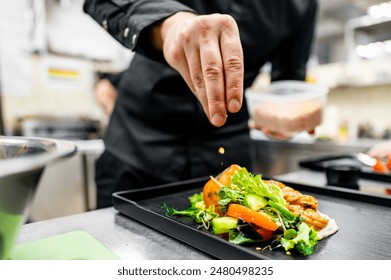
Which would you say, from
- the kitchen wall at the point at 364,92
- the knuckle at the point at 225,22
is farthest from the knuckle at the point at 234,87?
the kitchen wall at the point at 364,92

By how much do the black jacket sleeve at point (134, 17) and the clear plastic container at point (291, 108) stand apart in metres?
0.39

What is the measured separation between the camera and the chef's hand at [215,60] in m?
0.63

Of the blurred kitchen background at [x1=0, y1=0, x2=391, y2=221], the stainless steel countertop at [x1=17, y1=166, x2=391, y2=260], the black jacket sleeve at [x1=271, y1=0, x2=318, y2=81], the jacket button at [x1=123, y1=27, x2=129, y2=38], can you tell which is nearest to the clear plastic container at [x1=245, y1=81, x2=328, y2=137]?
the black jacket sleeve at [x1=271, y1=0, x2=318, y2=81]

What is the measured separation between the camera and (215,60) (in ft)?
2.06

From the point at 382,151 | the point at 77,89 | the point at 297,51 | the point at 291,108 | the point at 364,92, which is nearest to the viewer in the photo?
the point at 291,108

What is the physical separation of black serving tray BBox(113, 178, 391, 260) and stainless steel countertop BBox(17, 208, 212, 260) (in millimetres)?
16

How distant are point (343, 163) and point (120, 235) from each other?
1.19 m

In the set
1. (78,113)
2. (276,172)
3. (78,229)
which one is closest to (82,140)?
(78,113)

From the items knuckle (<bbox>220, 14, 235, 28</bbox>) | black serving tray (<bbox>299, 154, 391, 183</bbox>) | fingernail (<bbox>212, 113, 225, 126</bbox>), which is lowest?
black serving tray (<bbox>299, 154, 391, 183</bbox>)

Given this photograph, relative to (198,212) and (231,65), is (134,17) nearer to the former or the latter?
(231,65)

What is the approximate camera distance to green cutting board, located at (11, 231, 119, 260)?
0.55 meters

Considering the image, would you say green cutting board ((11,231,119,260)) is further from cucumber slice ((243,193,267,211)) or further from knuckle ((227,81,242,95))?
knuckle ((227,81,242,95))

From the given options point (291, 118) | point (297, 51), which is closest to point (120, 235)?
point (291, 118)
